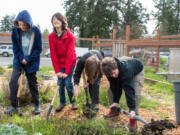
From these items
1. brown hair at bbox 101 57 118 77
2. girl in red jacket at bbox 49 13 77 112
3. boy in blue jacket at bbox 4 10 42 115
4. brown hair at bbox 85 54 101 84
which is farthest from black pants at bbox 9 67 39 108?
brown hair at bbox 101 57 118 77

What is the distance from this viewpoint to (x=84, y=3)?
30750 millimetres

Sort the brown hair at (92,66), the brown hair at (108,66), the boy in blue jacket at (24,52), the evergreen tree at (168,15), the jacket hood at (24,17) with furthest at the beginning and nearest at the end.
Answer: the evergreen tree at (168,15) < the boy in blue jacket at (24,52) < the jacket hood at (24,17) < the brown hair at (92,66) < the brown hair at (108,66)

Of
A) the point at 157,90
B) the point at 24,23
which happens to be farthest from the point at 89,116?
the point at 157,90

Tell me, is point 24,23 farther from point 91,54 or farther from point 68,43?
point 91,54

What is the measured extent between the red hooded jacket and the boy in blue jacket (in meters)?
0.26

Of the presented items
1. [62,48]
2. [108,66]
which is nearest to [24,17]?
[62,48]

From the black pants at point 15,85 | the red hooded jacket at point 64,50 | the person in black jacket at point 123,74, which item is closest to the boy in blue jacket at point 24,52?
the black pants at point 15,85

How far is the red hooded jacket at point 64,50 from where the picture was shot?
3.20 m

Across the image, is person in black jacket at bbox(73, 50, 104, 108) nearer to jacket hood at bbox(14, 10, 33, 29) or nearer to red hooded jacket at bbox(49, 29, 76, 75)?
red hooded jacket at bbox(49, 29, 76, 75)

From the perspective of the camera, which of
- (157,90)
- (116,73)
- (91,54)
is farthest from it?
(157,90)

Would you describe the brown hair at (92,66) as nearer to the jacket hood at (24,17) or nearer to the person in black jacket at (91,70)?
the person in black jacket at (91,70)

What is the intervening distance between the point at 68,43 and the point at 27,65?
2.54ft

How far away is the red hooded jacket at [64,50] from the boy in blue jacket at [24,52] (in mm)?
265

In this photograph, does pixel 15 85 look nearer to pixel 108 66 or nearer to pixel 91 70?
pixel 91 70
